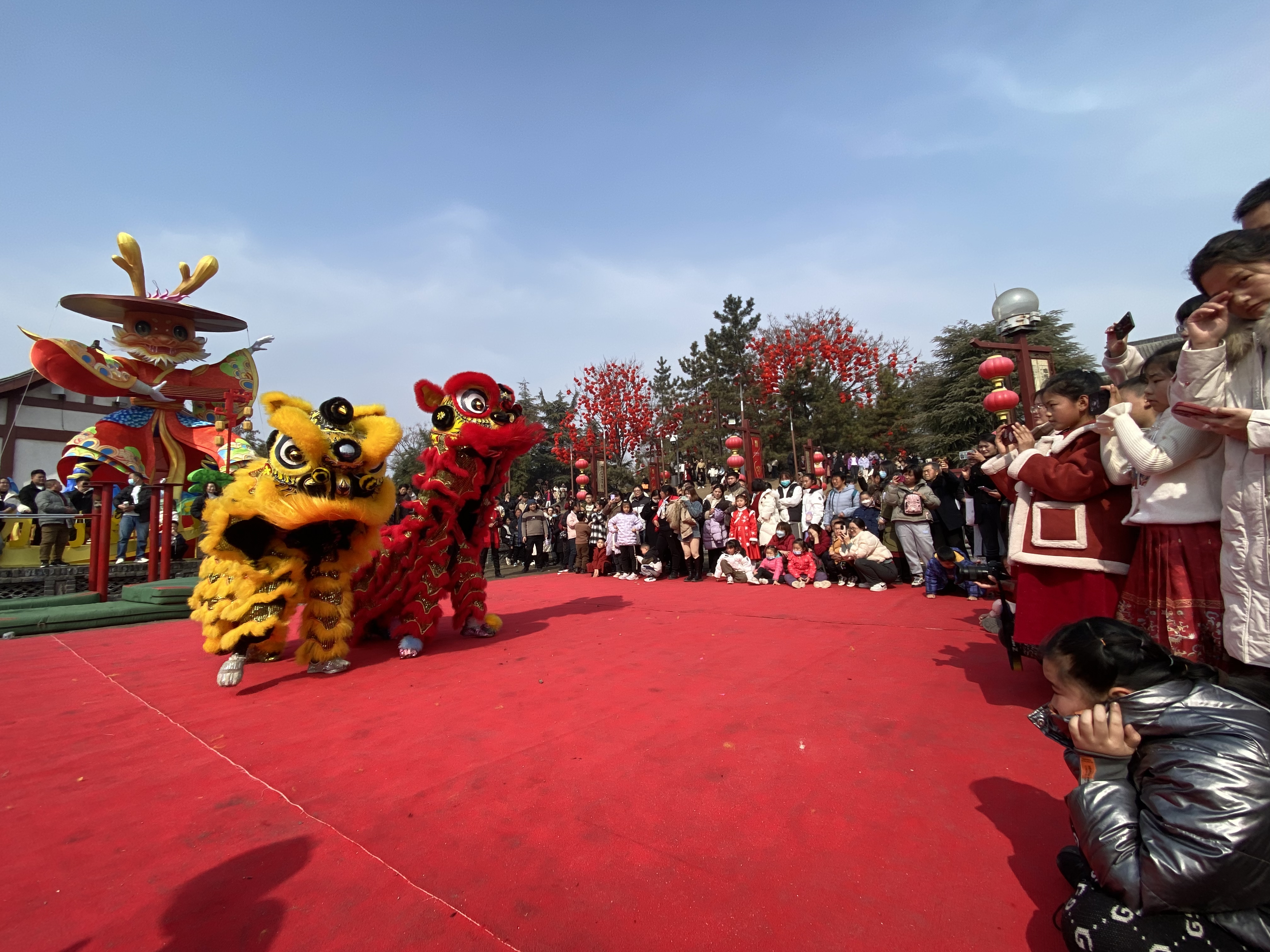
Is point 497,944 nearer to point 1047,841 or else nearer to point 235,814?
point 235,814

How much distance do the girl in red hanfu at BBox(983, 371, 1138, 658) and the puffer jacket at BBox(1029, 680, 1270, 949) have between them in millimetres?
1436

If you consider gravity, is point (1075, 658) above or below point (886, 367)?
below

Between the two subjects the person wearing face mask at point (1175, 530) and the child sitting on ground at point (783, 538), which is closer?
the person wearing face mask at point (1175, 530)

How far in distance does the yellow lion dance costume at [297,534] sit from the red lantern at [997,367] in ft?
19.2

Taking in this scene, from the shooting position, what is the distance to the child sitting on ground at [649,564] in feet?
32.5

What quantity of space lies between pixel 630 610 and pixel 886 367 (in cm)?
2117

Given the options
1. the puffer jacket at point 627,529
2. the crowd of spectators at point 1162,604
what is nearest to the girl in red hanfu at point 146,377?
the puffer jacket at point 627,529

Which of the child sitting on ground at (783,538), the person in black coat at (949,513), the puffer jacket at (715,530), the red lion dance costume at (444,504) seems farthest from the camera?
the puffer jacket at (715,530)

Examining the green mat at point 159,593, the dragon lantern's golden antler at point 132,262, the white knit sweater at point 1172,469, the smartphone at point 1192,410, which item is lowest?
the green mat at point 159,593

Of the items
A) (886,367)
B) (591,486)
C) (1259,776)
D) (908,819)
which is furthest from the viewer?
(886,367)

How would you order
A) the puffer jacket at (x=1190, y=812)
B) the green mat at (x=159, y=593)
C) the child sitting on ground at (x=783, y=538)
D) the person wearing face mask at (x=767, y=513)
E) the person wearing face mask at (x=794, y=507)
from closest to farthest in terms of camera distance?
the puffer jacket at (x=1190, y=812) → the green mat at (x=159, y=593) → the child sitting on ground at (x=783, y=538) → the person wearing face mask at (x=767, y=513) → the person wearing face mask at (x=794, y=507)

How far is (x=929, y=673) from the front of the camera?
3.65 meters

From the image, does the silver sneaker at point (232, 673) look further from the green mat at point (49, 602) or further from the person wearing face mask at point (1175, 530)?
the person wearing face mask at point (1175, 530)

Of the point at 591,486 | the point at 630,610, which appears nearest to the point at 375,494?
the point at 630,610
